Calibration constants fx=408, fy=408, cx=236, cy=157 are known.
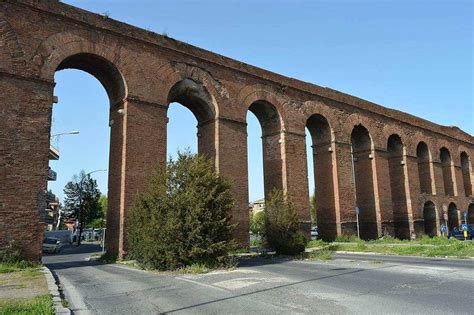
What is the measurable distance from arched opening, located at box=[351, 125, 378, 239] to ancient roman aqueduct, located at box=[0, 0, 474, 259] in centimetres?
8

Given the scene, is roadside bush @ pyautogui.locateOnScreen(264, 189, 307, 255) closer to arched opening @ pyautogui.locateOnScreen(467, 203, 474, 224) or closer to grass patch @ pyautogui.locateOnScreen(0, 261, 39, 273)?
grass patch @ pyautogui.locateOnScreen(0, 261, 39, 273)

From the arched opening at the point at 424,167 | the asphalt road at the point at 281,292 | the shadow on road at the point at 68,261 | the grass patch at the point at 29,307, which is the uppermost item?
the arched opening at the point at 424,167

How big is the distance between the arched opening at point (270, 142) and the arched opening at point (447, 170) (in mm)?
22051

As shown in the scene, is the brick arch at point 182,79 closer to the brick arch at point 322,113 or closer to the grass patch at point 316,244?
the brick arch at point 322,113

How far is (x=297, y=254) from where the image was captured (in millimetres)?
18594

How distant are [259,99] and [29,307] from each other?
63.2ft

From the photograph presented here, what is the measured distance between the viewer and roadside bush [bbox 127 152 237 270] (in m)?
13.3

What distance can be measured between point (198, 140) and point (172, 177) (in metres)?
8.95

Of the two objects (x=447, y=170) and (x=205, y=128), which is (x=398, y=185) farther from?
(x=205, y=128)

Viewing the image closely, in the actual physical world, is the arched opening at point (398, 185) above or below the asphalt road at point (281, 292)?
above

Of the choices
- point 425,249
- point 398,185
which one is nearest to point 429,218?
point 398,185

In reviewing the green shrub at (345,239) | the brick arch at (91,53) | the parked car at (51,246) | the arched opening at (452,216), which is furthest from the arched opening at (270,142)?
the arched opening at (452,216)

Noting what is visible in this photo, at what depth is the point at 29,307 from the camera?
20.5 feet

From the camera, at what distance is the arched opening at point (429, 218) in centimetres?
3288
